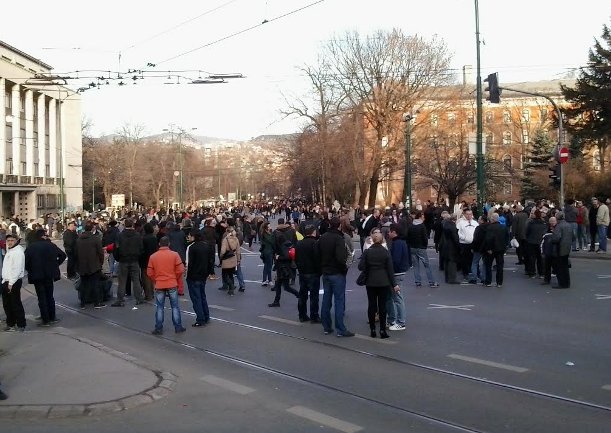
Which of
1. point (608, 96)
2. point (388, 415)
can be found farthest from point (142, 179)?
point (388, 415)

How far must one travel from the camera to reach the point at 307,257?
1088 centimetres

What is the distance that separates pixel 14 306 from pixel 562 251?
10.9 m

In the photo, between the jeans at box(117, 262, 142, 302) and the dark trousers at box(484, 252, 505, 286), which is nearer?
the jeans at box(117, 262, 142, 302)

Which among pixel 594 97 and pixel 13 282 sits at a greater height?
pixel 594 97

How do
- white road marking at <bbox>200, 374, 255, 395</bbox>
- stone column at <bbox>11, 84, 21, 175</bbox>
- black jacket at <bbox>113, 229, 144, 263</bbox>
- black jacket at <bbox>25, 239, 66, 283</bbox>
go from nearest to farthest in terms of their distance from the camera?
white road marking at <bbox>200, 374, 255, 395</bbox> < black jacket at <bbox>25, 239, 66, 283</bbox> < black jacket at <bbox>113, 229, 144, 263</bbox> < stone column at <bbox>11, 84, 21, 175</bbox>

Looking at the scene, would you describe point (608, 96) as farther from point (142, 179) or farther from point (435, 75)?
point (142, 179)

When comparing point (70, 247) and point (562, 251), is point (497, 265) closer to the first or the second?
point (562, 251)

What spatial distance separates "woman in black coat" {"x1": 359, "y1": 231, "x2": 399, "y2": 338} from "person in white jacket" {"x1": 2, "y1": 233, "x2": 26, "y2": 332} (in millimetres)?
5706

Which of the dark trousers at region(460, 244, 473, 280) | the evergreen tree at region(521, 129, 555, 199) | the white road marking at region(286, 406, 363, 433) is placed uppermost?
the evergreen tree at region(521, 129, 555, 199)

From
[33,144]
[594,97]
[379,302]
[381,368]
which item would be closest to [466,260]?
[379,302]

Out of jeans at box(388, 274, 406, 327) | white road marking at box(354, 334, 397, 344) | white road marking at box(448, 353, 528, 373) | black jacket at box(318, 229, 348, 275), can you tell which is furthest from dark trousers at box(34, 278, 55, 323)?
white road marking at box(448, 353, 528, 373)

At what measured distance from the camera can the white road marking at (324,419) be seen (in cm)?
592

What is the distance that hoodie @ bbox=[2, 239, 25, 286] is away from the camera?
430 inches

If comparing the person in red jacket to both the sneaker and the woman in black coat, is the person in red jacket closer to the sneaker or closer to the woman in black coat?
the sneaker
